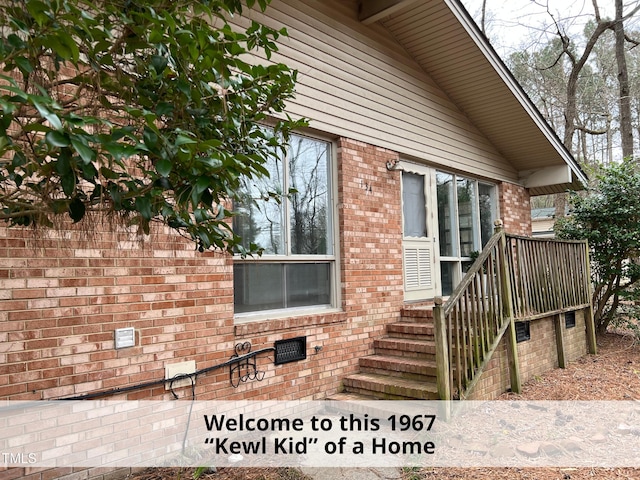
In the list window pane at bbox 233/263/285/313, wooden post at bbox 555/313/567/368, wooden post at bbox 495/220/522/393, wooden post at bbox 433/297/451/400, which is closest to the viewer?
wooden post at bbox 433/297/451/400

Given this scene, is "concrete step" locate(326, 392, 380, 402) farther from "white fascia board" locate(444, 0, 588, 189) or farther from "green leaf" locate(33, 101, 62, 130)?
"white fascia board" locate(444, 0, 588, 189)

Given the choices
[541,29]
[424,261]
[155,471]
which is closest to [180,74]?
[155,471]

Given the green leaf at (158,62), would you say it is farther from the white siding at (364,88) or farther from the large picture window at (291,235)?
the white siding at (364,88)

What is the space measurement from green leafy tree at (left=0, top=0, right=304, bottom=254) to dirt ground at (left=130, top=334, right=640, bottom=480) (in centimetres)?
212

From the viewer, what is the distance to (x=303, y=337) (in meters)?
4.70

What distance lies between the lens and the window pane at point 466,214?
24.4 ft

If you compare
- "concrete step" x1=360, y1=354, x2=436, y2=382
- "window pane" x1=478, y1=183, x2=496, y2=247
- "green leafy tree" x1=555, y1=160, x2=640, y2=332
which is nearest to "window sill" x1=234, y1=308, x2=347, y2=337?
"concrete step" x1=360, y1=354, x2=436, y2=382

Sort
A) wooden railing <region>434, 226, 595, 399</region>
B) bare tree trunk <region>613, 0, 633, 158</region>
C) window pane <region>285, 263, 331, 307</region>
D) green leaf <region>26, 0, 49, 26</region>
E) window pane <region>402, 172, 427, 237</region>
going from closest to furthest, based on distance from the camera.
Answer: green leaf <region>26, 0, 49, 26</region>
wooden railing <region>434, 226, 595, 399</region>
window pane <region>285, 263, 331, 307</region>
window pane <region>402, 172, 427, 237</region>
bare tree trunk <region>613, 0, 633, 158</region>

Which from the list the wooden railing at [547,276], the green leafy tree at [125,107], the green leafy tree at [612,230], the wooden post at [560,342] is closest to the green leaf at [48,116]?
the green leafy tree at [125,107]

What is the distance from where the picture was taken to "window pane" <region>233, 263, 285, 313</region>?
435cm

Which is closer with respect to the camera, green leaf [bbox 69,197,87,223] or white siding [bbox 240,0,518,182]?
green leaf [bbox 69,197,87,223]

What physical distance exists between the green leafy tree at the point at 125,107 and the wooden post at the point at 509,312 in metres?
3.73

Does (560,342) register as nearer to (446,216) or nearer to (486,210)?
(446,216)

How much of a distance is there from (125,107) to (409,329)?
4413 millimetres
